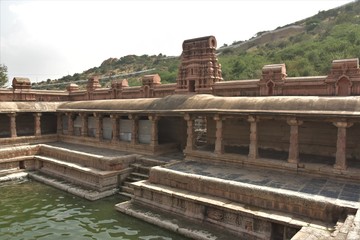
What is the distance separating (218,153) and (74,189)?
6.26 meters

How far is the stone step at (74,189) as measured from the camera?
1192 centimetres

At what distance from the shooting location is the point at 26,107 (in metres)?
19.0

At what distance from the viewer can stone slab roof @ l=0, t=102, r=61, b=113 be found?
708 inches

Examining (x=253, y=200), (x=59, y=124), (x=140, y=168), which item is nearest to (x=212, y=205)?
(x=253, y=200)

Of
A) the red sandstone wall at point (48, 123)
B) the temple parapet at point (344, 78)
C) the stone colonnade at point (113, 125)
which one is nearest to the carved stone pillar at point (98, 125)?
the stone colonnade at point (113, 125)

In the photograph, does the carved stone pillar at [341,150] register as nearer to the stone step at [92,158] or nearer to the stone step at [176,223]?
the stone step at [176,223]

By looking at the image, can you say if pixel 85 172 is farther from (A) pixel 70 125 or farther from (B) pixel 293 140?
(B) pixel 293 140

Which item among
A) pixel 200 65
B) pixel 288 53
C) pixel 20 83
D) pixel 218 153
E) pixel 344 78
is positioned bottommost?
pixel 218 153

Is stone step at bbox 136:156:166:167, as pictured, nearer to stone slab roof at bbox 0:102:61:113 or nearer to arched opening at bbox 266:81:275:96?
arched opening at bbox 266:81:275:96


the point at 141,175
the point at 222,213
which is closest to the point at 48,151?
the point at 141,175

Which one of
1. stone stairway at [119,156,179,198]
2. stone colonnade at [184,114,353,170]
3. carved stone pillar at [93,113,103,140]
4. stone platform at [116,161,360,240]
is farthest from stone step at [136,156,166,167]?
carved stone pillar at [93,113,103,140]

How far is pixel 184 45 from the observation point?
1549 cm

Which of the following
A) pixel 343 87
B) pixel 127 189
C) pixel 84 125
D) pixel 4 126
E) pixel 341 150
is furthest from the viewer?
pixel 4 126

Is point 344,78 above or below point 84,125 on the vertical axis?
above
